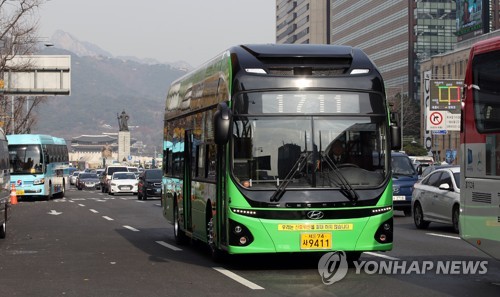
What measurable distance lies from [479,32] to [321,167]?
9770 centimetres

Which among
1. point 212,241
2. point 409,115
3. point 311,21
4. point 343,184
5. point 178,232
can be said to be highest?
point 311,21

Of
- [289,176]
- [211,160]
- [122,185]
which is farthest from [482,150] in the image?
[122,185]

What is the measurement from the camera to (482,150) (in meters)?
11.9

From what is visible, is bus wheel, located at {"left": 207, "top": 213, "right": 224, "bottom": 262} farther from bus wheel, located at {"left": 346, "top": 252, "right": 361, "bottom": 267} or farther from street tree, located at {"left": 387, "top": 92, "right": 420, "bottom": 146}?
street tree, located at {"left": 387, "top": 92, "right": 420, "bottom": 146}

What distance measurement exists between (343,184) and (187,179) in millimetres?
4443

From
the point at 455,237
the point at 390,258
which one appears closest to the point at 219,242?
the point at 390,258

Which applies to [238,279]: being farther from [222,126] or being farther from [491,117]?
[491,117]

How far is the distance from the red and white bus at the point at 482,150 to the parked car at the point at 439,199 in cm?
925

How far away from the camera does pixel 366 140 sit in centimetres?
1384

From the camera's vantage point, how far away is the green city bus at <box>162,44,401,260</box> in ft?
43.7

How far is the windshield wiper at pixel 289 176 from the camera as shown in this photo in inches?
525

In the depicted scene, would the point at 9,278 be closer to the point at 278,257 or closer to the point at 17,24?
the point at 278,257

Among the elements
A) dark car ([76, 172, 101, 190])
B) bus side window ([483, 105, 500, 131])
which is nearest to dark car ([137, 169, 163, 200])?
dark car ([76, 172, 101, 190])

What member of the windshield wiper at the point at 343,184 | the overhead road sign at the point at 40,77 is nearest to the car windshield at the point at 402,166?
the windshield wiper at the point at 343,184
